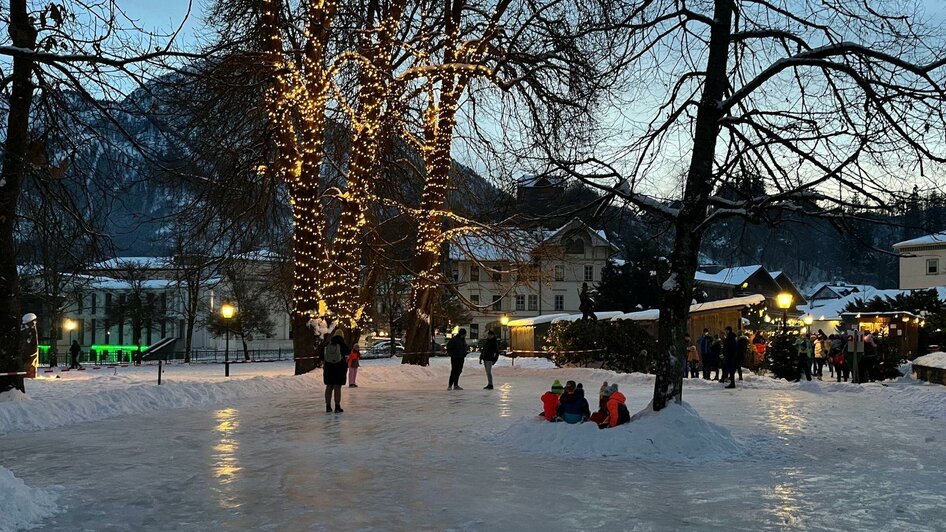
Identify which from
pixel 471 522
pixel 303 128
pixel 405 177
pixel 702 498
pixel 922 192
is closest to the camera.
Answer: pixel 471 522

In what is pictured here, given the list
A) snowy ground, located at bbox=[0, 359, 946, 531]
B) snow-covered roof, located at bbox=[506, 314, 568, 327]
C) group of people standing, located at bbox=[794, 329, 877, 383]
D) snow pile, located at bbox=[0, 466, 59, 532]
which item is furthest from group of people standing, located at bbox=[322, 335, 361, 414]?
snow-covered roof, located at bbox=[506, 314, 568, 327]

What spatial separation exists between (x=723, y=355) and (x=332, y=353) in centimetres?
1582

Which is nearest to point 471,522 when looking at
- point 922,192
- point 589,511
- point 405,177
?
point 589,511

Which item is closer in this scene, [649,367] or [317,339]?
[317,339]

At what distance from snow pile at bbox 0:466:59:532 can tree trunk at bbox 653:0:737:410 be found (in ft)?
27.6

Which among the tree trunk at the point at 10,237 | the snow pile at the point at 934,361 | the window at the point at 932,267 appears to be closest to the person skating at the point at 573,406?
the tree trunk at the point at 10,237

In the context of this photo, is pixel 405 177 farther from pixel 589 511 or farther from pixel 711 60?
pixel 589 511

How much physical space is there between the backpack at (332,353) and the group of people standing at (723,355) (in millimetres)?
11413

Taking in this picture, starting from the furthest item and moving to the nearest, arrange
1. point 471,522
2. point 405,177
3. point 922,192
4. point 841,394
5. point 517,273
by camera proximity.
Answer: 1. point 405,177
2. point 517,273
3. point 841,394
4. point 922,192
5. point 471,522

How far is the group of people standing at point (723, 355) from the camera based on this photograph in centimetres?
2680

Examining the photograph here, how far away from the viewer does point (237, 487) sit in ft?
31.3

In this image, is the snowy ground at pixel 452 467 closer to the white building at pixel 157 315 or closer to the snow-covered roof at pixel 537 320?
the snow-covered roof at pixel 537 320

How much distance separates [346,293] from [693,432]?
19.0m

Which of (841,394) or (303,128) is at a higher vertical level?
(303,128)
